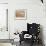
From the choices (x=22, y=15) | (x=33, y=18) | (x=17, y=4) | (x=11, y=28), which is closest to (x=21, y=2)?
(x=17, y=4)

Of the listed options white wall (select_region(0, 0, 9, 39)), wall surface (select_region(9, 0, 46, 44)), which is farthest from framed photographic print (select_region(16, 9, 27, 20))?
white wall (select_region(0, 0, 9, 39))

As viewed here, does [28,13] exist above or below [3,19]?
above

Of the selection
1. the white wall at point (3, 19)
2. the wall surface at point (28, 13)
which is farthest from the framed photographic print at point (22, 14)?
the white wall at point (3, 19)

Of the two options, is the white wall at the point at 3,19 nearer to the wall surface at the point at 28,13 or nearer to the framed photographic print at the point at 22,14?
the wall surface at the point at 28,13

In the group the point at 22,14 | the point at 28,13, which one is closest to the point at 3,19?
the point at 22,14

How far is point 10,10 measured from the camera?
379cm

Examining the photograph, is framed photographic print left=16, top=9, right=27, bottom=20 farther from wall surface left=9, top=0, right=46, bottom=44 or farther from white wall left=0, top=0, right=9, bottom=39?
white wall left=0, top=0, right=9, bottom=39

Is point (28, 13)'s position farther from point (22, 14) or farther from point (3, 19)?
point (3, 19)

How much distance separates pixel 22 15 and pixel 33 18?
0.38 meters

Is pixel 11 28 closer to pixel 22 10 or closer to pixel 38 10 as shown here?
pixel 22 10

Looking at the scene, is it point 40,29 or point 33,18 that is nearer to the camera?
point 40,29

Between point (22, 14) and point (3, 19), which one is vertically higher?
point (22, 14)

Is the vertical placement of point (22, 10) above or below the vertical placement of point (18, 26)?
above

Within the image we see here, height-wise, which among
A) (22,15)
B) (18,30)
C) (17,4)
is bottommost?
(18,30)
